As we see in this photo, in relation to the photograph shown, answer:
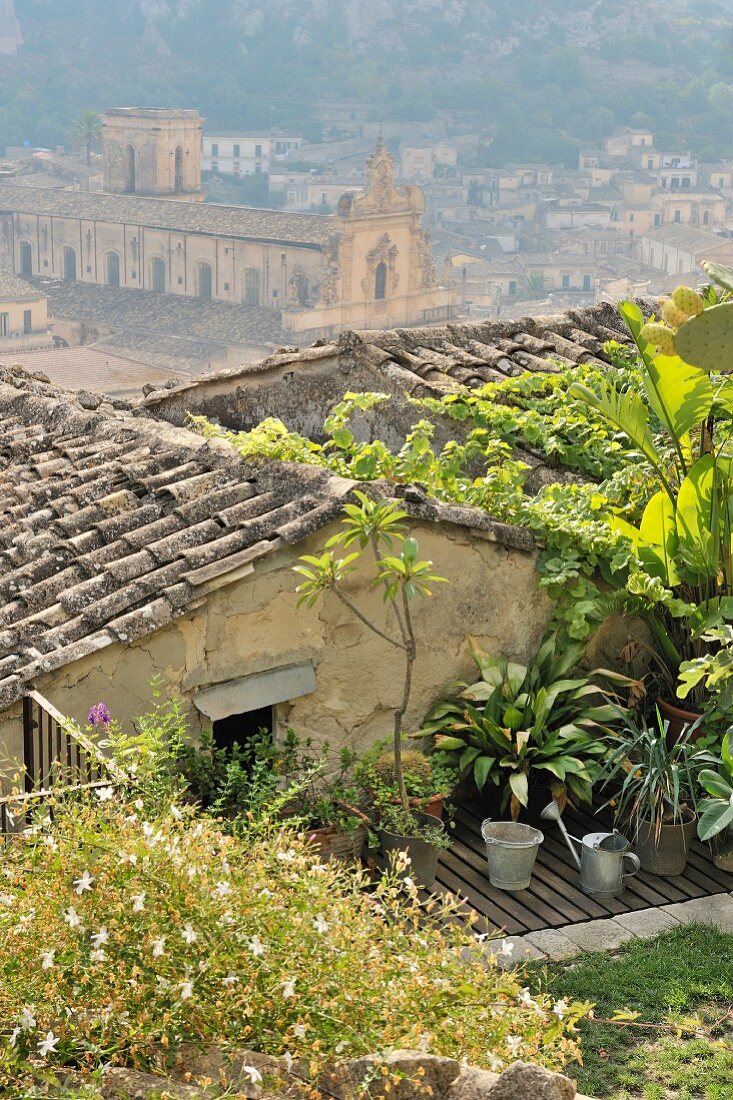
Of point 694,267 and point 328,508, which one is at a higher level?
point 328,508

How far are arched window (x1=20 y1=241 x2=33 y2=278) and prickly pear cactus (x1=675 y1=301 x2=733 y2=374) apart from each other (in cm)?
9650

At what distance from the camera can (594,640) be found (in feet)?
23.0

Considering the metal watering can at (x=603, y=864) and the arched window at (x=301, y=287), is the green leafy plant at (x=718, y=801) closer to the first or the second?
the metal watering can at (x=603, y=864)

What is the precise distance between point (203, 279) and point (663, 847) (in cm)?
8461

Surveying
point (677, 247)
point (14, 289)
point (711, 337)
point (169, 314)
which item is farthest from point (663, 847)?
point (677, 247)

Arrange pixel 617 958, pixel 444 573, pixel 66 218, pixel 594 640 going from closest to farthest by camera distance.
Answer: pixel 617 958 < pixel 444 573 < pixel 594 640 < pixel 66 218

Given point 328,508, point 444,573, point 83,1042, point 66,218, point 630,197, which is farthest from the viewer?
point 630,197

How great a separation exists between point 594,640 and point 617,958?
1.90 metres

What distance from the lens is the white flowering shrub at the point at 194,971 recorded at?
2.93 m

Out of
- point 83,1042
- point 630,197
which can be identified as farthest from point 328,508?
point 630,197

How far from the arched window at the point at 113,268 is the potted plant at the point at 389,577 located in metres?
89.0

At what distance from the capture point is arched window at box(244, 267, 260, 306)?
85.9 metres

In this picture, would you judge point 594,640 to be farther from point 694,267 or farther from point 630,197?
point 630,197

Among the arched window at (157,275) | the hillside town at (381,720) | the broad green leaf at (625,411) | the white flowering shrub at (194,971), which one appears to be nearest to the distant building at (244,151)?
the arched window at (157,275)
